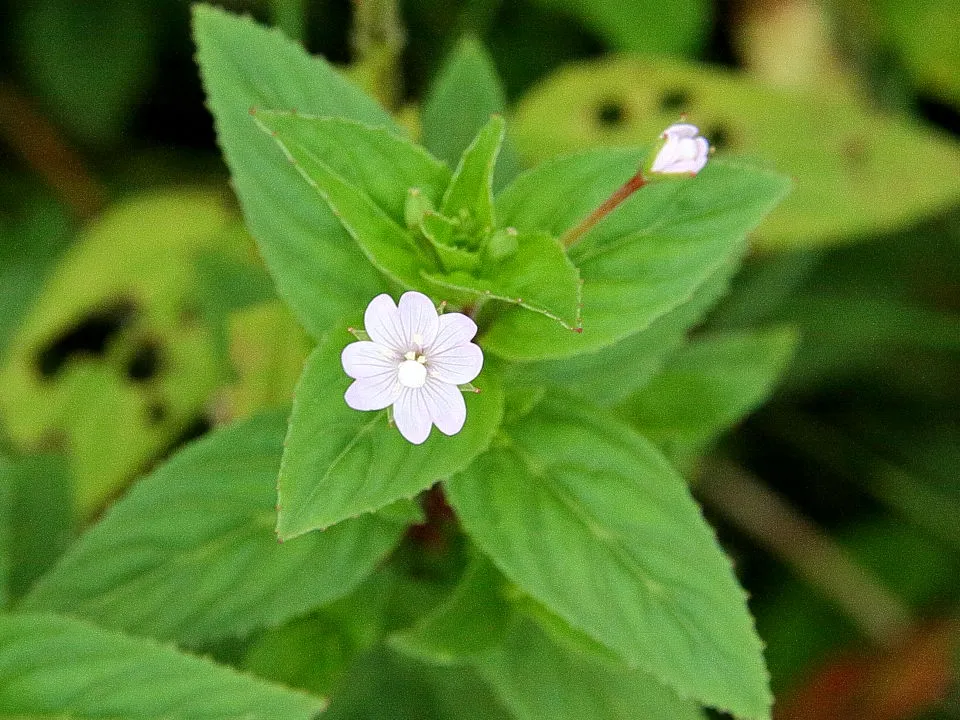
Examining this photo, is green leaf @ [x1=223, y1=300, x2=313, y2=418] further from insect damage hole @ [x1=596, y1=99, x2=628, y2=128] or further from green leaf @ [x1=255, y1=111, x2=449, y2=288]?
insect damage hole @ [x1=596, y1=99, x2=628, y2=128]

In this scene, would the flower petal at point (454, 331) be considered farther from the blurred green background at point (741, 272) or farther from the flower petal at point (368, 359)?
the blurred green background at point (741, 272)

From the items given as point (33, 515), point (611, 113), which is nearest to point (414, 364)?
point (33, 515)

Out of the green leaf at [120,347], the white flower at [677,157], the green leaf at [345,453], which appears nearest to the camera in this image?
the green leaf at [345,453]

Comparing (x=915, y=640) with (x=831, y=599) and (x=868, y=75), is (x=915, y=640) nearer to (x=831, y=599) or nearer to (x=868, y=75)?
(x=831, y=599)

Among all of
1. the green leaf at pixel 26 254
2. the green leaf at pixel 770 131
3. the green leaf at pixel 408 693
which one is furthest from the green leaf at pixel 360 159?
the green leaf at pixel 26 254

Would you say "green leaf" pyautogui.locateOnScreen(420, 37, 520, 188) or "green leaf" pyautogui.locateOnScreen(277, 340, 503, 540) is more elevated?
"green leaf" pyautogui.locateOnScreen(420, 37, 520, 188)

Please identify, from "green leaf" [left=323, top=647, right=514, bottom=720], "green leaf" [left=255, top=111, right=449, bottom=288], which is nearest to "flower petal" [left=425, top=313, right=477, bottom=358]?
"green leaf" [left=255, top=111, right=449, bottom=288]
